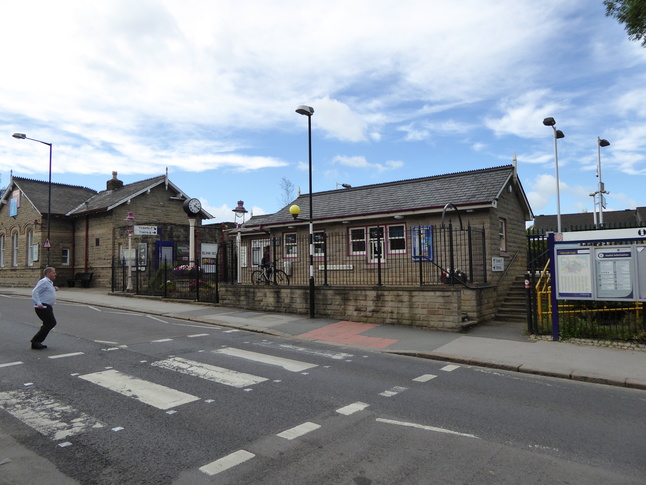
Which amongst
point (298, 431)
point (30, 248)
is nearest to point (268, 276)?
point (298, 431)

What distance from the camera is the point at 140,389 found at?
6.27 m

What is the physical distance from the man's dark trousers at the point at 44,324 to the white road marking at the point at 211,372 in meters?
2.90

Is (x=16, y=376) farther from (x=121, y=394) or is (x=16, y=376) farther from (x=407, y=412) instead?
(x=407, y=412)

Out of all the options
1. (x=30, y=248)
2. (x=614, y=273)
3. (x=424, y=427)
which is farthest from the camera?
(x=30, y=248)

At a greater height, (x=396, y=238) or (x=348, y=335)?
(x=396, y=238)

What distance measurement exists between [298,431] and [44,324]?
6960 mm

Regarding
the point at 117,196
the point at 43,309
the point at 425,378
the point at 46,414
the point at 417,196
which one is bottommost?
the point at 425,378

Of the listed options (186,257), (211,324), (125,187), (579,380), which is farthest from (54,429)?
(125,187)

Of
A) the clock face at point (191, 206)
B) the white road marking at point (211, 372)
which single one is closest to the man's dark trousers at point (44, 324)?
the white road marking at point (211, 372)

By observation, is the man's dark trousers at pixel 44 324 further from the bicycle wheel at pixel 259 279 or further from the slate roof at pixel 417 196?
the slate roof at pixel 417 196

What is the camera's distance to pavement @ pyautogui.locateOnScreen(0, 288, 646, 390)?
25.0 feet

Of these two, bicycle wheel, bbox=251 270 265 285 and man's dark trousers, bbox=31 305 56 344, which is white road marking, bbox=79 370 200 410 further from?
bicycle wheel, bbox=251 270 265 285

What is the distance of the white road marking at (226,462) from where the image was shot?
3914 mm

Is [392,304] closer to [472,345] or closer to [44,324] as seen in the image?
[472,345]
